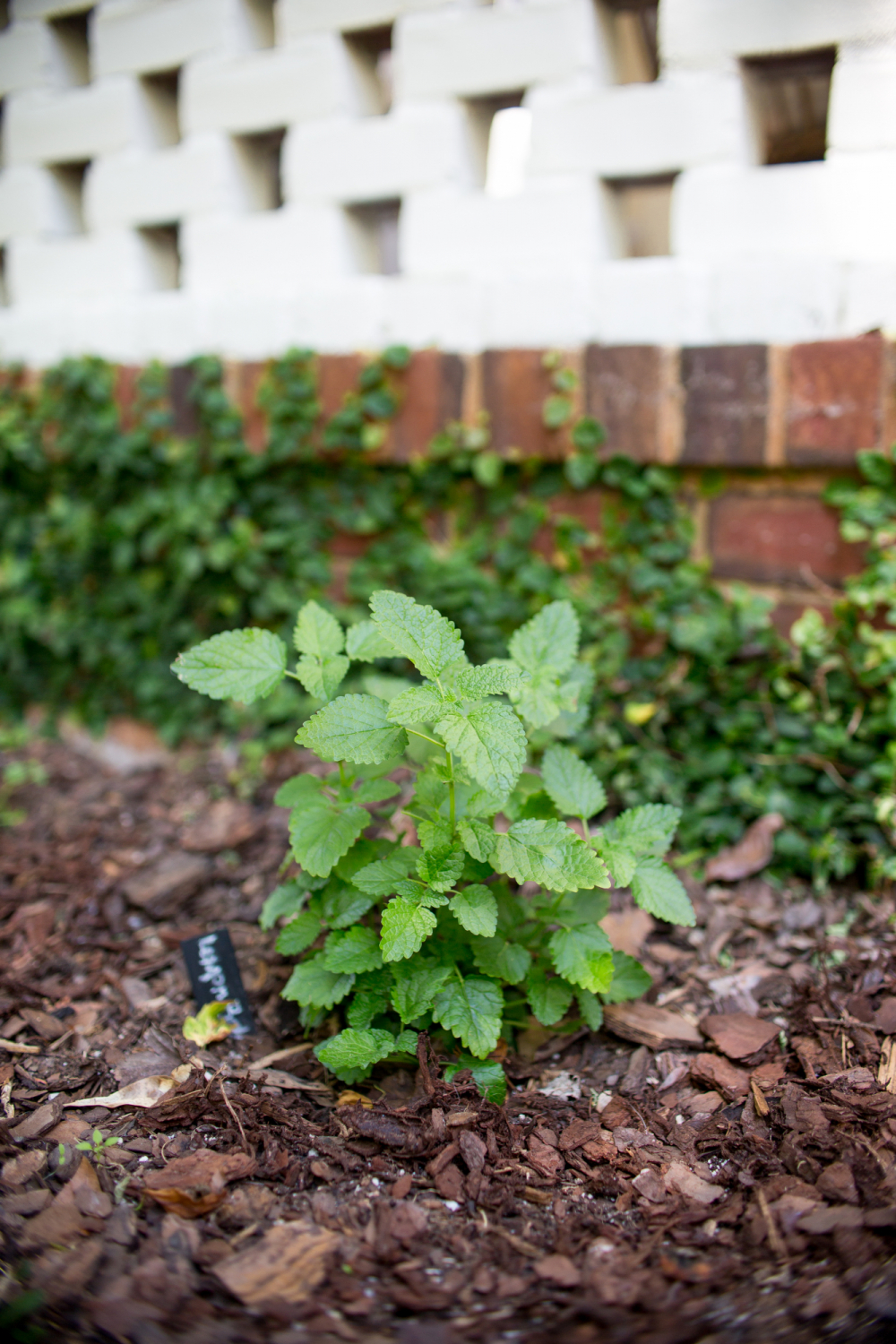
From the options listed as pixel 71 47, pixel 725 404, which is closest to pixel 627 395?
pixel 725 404

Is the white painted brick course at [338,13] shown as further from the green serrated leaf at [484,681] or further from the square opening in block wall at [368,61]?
the green serrated leaf at [484,681]

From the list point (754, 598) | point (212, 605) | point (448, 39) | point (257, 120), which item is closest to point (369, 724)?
point (754, 598)

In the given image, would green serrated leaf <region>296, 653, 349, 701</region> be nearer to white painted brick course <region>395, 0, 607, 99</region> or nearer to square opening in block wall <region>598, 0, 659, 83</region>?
white painted brick course <region>395, 0, 607, 99</region>

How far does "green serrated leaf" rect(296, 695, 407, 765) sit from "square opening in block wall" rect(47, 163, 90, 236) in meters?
2.10

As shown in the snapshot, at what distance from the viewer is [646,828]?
1274mm

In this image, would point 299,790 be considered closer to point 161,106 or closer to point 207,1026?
point 207,1026

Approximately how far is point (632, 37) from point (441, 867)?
1.79m

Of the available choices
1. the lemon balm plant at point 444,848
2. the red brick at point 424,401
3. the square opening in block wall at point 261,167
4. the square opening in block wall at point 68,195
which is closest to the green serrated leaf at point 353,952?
the lemon balm plant at point 444,848

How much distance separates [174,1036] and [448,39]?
1.87m

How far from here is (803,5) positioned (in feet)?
5.45

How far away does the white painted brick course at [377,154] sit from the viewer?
78.7 inches

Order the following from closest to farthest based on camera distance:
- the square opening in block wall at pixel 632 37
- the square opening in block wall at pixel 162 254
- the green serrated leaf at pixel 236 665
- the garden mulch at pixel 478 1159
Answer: the garden mulch at pixel 478 1159, the green serrated leaf at pixel 236 665, the square opening in block wall at pixel 632 37, the square opening in block wall at pixel 162 254

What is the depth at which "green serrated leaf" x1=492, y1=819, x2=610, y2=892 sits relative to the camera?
1115 mm

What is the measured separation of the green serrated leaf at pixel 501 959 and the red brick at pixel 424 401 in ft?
3.76
